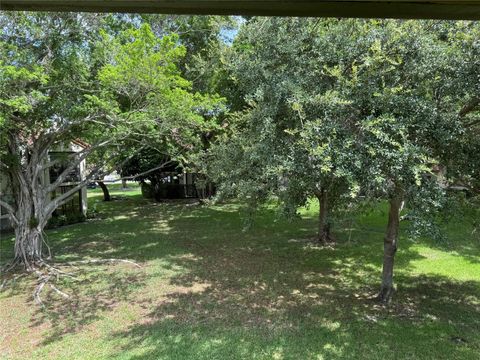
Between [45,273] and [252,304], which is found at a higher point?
[45,273]

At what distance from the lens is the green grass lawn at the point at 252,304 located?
4.85 metres

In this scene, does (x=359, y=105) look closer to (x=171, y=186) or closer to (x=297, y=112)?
(x=297, y=112)

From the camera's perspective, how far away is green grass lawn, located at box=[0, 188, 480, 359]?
4.85 meters

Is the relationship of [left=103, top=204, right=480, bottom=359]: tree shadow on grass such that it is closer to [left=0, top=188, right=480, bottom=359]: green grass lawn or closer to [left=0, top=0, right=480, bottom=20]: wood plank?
[left=0, top=188, right=480, bottom=359]: green grass lawn

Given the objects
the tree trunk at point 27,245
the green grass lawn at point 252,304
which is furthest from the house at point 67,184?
the tree trunk at point 27,245

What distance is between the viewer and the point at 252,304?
6.26 metres

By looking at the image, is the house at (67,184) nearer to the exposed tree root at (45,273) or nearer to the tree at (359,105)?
the exposed tree root at (45,273)

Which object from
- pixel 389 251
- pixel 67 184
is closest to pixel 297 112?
pixel 389 251

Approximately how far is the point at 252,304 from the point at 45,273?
464 cm

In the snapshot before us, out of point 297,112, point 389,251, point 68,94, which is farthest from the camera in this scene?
point 68,94

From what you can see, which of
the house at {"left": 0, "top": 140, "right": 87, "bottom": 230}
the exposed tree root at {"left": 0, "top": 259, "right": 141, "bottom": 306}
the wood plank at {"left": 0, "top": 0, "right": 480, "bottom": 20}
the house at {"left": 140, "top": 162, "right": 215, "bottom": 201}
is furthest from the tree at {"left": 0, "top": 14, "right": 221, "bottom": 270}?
the house at {"left": 140, "top": 162, "right": 215, "bottom": 201}

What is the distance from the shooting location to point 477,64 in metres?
4.34

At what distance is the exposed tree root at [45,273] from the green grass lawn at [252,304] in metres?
0.16

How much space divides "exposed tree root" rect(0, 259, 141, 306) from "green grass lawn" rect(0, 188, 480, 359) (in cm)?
16
